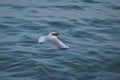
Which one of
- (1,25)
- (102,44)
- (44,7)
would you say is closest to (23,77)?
(102,44)

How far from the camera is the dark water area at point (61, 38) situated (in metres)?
8.03

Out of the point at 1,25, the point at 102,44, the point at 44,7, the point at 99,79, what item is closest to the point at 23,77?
the point at 99,79

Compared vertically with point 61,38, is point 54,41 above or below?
above

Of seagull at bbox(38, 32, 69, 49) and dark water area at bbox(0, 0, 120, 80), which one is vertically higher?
seagull at bbox(38, 32, 69, 49)

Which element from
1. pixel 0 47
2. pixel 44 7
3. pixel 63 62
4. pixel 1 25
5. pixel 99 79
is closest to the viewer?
pixel 99 79

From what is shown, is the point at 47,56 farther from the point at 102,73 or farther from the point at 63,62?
the point at 102,73

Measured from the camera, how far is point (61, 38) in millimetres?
9625

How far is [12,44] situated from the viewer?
931 cm

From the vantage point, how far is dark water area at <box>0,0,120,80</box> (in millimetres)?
8031

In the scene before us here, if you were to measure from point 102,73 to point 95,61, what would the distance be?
0.54 metres

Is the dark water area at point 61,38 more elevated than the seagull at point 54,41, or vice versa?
the seagull at point 54,41

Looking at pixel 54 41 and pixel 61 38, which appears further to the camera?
pixel 61 38

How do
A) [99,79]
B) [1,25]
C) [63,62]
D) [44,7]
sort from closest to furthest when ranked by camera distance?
[99,79]
[63,62]
[1,25]
[44,7]

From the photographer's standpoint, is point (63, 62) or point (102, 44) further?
point (102, 44)
